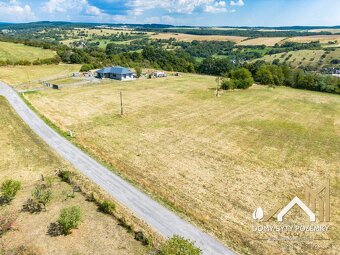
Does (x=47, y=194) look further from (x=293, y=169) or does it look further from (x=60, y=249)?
(x=293, y=169)

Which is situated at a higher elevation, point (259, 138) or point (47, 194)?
point (47, 194)

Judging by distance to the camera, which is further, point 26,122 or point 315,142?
point 26,122

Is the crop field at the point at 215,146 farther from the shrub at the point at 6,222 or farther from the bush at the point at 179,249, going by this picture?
the shrub at the point at 6,222

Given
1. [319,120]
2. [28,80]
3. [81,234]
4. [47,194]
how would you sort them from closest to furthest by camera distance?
1. [81,234]
2. [47,194]
3. [319,120]
4. [28,80]

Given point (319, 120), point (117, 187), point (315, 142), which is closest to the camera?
point (117, 187)

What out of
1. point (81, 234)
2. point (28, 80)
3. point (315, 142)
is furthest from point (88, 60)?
point (81, 234)

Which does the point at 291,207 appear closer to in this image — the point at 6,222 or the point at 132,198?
the point at 132,198

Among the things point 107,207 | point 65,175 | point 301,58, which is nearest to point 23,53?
point 65,175
